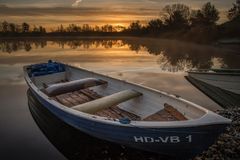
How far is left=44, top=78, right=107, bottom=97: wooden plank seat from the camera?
12.3 meters

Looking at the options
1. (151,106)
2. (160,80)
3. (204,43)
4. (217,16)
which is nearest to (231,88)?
(160,80)

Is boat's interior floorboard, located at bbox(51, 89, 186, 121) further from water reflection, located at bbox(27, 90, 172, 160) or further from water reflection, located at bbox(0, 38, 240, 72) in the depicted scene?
water reflection, located at bbox(0, 38, 240, 72)

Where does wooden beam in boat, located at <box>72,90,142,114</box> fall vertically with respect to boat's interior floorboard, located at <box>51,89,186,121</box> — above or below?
above

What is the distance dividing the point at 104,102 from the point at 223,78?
33.3 feet

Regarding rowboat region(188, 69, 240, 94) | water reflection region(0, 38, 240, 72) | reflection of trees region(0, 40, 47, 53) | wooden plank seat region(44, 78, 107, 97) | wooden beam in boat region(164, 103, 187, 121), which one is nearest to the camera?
wooden beam in boat region(164, 103, 187, 121)

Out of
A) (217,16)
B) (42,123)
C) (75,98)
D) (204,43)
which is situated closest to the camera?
(42,123)

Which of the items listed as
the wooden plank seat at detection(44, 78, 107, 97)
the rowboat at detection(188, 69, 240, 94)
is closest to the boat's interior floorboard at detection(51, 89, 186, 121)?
the wooden plank seat at detection(44, 78, 107, 97)

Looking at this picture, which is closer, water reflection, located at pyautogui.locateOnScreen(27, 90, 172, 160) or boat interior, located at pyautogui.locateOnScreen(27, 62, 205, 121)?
water reflection, located at pyautogui.locateOnScreen(27, 90, 172, 160)

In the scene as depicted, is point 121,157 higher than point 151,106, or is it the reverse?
point 151,106

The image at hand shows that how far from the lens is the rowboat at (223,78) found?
1603 cm

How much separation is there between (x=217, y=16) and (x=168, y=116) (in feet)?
307

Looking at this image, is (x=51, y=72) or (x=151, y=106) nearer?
(x=151, y=106)

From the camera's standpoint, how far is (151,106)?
10.5 metres

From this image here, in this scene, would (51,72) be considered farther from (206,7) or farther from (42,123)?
(206,7)
